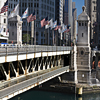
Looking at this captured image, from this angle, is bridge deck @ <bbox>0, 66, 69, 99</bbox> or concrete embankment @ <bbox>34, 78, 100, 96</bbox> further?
concrete embankment @ <bbox>34, 78, 100, 96</bbox>

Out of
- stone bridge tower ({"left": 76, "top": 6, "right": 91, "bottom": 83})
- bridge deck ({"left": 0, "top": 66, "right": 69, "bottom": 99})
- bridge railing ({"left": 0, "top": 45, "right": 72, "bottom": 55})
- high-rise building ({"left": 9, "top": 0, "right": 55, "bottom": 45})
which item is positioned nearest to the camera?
bridge deck ({"left": 0, "top": 66, "right": 69, "bottom": 99})

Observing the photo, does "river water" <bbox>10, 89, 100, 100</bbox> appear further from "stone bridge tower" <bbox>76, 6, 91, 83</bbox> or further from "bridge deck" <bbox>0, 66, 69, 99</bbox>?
"bridge deck" <bbox>0, 66, 69, 99</bbox>

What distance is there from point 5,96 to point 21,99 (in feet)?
103

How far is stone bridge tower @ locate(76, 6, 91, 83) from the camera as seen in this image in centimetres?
6244

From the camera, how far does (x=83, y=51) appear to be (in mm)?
62906

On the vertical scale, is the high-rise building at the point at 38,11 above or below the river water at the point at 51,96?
above

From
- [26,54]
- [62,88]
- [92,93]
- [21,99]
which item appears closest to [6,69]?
[26,54]

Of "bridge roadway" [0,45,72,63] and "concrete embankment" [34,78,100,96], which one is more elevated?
"bridge roadway" [0,45,72,63]

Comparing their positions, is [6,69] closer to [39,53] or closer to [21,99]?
[39,53]

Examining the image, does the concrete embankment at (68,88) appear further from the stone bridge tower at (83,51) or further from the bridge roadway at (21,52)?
the bridge roadway at (21,52)

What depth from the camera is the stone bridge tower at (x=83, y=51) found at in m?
62.4

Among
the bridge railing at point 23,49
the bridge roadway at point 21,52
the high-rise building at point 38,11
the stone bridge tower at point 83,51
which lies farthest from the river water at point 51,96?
the high-rise building at point 38,11

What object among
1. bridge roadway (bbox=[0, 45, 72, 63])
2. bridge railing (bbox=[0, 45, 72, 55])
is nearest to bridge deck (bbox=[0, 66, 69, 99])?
bridge roadway (bbox=[0, 45, 72, 63])

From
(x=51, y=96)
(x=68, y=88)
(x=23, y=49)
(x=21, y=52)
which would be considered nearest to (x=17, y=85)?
(x=21, y=52)
